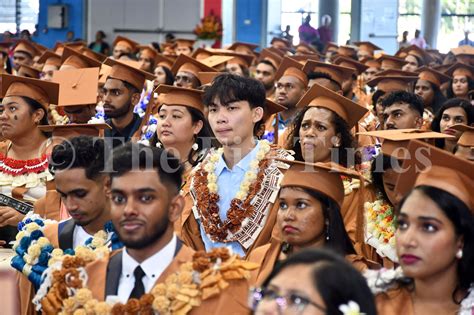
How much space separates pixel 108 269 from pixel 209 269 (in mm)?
386

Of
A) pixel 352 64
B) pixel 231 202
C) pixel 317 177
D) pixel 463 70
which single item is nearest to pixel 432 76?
pixel 463 70

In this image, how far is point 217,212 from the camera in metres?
5.40

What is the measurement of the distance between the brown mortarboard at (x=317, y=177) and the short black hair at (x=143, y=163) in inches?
28.8

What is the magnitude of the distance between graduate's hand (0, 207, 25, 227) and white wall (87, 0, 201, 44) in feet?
63.0

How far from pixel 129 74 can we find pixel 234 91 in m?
2.88

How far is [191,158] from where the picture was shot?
6387 millimetres

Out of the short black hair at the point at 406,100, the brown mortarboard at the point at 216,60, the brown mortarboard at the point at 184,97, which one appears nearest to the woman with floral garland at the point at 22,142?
the brown mortarboard at the point at 184,97

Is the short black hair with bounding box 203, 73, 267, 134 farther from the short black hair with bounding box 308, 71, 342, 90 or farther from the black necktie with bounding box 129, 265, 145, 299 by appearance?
the short black hair with bounding box 308, 71, 342, 90

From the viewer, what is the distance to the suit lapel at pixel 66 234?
4.39 metres

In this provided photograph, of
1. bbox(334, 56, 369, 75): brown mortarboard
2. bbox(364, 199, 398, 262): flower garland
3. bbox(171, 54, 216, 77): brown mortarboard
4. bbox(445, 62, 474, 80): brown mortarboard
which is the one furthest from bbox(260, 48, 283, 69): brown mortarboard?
bbox(364, 199, 398, 262): flower garland

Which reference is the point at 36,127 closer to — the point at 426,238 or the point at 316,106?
the point at 316,106

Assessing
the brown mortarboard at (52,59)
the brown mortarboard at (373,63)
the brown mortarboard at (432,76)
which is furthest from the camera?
the brown mortarboard at (373,63)

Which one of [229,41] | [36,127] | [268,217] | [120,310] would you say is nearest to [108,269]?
[120,310]

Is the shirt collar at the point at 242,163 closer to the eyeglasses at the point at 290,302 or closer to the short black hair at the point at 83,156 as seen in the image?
the short black hair at the point at 83,156
